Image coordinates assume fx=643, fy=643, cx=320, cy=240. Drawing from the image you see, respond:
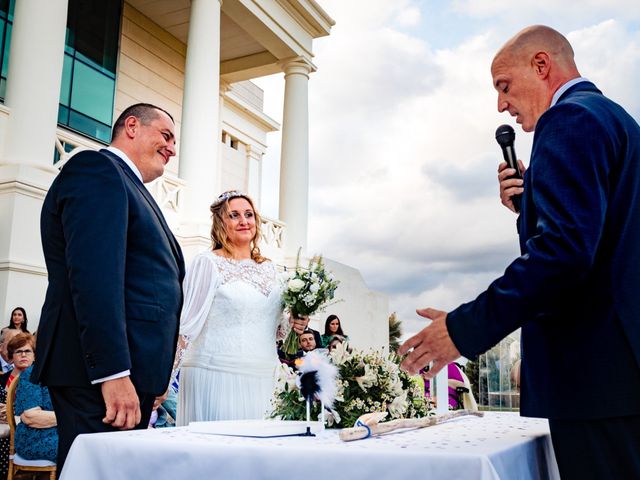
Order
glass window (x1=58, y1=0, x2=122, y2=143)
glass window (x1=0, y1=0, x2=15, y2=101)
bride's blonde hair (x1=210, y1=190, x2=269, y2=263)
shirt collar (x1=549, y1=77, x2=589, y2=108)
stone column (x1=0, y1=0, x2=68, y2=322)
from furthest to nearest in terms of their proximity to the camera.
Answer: glass window (x1=58, y1=0, x2=122, y2=143) → glass window (x1=0, y1=0, x2=15, y2=101) → stone column (x1=0, y1=0, x2=68, y2=322) → bride's blonde hair (x1=210, y1=190, x2=269, y2=263) → shirt collar (x1=549, y1=77, x2=589, y2=108)

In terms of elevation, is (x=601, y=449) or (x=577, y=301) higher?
Result: (x=577, y=301)

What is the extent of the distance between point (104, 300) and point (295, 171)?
42.0ft

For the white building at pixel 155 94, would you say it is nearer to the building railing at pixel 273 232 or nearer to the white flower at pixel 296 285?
the building railing at pixel 273 232

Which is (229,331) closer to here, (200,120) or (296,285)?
(296,285)

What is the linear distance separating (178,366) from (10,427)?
103 inches

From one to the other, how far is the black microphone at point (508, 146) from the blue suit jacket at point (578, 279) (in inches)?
19.7

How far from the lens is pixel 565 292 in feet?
5.78

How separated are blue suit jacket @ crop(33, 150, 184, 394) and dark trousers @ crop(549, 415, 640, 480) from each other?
1728mm

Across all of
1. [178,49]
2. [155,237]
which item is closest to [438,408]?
[155,237]

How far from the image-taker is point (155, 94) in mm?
15633

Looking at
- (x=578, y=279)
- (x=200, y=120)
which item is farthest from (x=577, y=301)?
(x=200, y=120)

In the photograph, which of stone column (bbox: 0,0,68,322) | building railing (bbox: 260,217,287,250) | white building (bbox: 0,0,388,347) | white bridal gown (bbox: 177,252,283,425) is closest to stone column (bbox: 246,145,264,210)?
white building (bbox: 0,0,388,347)

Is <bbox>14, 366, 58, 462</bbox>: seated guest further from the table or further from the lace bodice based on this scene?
the table

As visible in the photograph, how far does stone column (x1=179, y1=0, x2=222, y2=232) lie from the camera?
11.8 m
